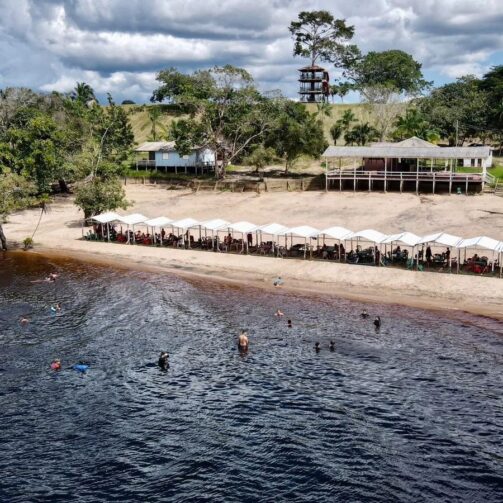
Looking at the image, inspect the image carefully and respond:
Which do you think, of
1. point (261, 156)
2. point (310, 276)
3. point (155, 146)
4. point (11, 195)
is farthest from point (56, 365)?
point (155, 146)

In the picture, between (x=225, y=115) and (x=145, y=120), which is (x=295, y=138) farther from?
(x=145, y=120)

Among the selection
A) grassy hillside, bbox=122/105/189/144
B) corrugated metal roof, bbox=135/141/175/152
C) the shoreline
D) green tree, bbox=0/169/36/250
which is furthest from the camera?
grassy hillside, bbox=122/105/189/144

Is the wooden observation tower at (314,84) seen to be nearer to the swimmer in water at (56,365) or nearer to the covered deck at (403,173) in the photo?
the covered deck at (403,173)

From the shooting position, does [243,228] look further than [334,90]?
No

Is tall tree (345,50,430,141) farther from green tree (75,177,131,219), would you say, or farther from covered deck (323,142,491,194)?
green tree (75,177,131,219)

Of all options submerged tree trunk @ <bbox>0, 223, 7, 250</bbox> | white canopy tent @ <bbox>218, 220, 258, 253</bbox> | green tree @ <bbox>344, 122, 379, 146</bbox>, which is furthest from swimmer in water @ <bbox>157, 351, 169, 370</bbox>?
green tree @ <bbox>344, 122, 379, 146</bbox>

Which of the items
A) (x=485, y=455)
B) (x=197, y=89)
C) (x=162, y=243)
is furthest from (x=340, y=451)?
(x=197, y=89)
